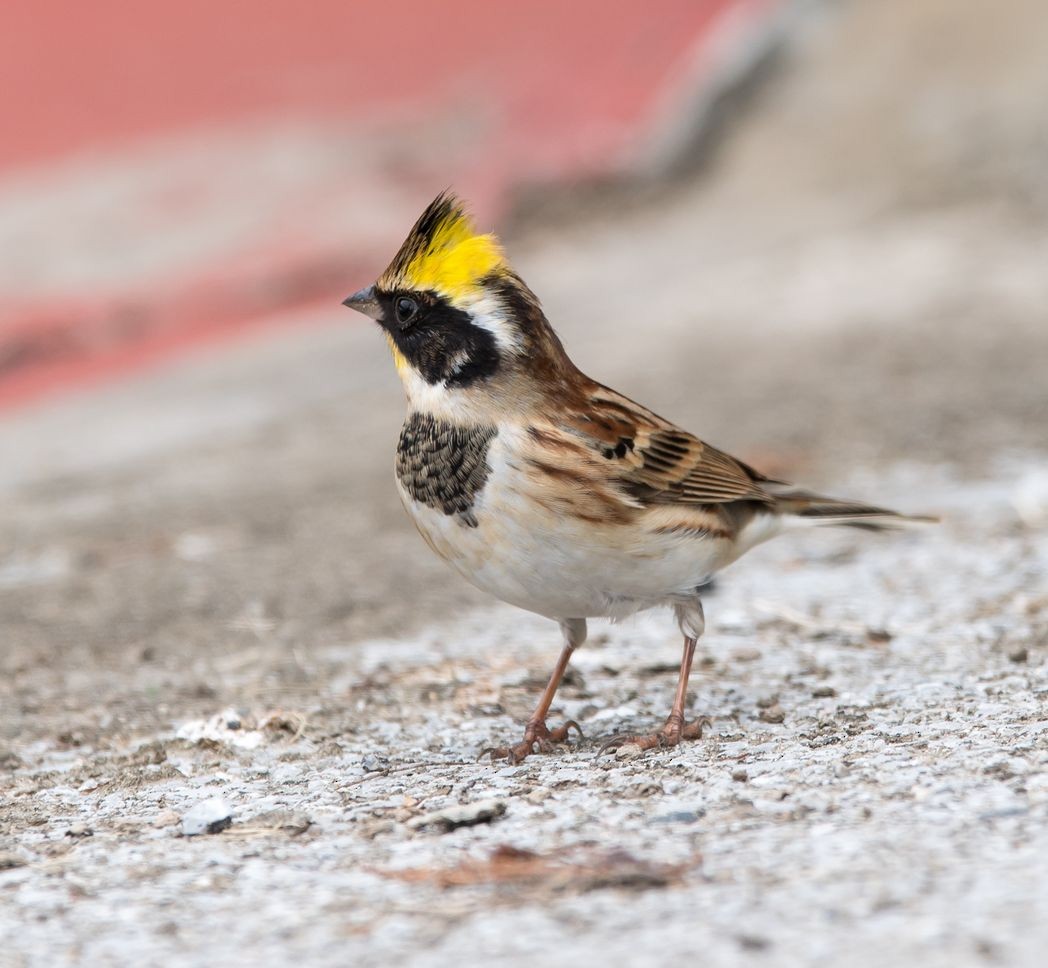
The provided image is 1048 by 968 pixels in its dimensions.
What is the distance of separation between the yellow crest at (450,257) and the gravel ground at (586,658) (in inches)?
53.9

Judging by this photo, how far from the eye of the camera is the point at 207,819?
168 inches

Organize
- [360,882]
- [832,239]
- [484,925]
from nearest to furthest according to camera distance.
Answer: [484,925], [360,882], [832,239]

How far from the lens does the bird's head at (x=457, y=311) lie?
16.3 ft

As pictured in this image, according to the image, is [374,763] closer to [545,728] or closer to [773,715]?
[545,728]

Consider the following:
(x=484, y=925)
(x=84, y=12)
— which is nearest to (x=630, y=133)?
(x=84, y=12)

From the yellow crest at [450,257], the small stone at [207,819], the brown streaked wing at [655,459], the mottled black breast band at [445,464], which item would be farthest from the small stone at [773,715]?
the small stone at [207,819]

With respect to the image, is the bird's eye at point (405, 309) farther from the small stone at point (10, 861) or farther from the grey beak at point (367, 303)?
the small stone at point (10, 861)

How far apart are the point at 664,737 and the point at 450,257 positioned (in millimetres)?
1505

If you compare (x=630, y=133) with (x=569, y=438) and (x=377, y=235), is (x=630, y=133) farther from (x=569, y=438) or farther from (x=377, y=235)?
(x=569, y=438)

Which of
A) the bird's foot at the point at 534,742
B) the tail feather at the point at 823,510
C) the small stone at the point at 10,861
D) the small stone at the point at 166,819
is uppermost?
the tail feather at the point at 823,510

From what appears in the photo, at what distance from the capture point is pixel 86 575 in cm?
757

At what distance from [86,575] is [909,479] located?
385cm

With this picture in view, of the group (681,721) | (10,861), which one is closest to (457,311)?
(681,721)

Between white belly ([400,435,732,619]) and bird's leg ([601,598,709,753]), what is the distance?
0.30 m
